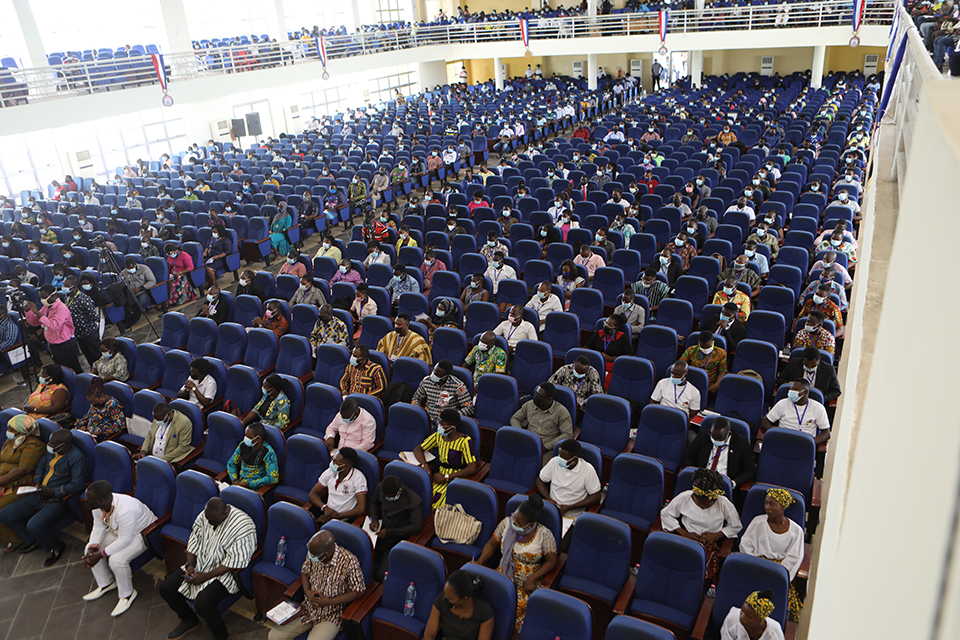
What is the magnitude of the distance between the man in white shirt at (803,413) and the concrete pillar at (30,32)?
65.5 feet

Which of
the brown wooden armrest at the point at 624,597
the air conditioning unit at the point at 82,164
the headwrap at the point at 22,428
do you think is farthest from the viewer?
the air conditioning unit at the point at 82,164

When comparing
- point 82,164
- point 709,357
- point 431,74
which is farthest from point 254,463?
point 431,74

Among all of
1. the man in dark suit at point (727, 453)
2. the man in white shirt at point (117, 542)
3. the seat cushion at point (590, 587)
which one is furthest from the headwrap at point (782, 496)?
the man in white shirt at point (117, 542)

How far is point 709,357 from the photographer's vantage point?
6.36 metres

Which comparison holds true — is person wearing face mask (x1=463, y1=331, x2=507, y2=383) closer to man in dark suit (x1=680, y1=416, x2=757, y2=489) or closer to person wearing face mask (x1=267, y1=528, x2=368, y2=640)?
man in dark suit (x1=680, y1=416, x2=757, y2=489)

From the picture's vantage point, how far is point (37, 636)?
490cm

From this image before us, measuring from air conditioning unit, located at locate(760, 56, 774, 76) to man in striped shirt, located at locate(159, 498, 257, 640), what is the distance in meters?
30.8

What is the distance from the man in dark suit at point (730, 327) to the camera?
6773mm

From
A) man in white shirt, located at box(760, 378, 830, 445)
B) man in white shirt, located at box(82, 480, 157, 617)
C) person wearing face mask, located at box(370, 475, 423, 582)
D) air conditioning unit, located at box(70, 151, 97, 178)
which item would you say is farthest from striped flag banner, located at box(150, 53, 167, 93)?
man in white shirt, located at box(760, 378, 830, 445)

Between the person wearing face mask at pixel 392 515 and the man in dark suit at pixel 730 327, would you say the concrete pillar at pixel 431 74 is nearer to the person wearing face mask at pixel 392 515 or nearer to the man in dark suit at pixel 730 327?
the man in dark suit at pixel 730 327

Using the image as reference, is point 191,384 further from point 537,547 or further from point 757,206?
point 757,206

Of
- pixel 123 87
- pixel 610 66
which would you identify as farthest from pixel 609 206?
pixel 610 66

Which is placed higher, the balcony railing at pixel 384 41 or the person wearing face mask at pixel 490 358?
the balcony railing at pixel 384 41

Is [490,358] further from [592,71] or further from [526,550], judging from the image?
[592,71]
